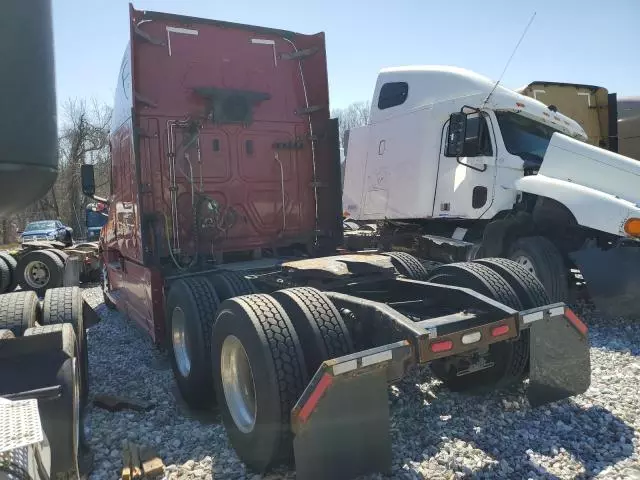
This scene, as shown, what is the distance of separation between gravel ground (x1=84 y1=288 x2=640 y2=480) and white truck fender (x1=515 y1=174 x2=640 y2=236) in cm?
161

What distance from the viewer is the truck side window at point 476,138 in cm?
760

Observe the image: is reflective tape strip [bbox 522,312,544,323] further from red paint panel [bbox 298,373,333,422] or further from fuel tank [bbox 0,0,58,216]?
fuel tank [bbox 0,0,58,216]

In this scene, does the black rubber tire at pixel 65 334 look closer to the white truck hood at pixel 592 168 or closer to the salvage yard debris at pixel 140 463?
the salvage yard debris at pixel 140 463

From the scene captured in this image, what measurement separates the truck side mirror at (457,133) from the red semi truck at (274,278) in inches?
84.2

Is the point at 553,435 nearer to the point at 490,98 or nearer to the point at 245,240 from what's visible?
the point at 245,240

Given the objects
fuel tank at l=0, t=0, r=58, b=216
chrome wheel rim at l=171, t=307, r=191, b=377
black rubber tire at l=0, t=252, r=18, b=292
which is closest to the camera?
fuel tank at l=0, t=0, r=58, b=216

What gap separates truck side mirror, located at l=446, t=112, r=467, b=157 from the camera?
7.60 metres

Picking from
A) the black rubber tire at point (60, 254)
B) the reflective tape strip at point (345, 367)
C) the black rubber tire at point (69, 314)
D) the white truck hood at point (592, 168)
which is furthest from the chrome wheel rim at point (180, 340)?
the black rubber tire at point (60, 254)

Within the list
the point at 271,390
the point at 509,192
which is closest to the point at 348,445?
the point at 271,390

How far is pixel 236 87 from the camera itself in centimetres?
628

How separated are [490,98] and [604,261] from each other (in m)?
2.79

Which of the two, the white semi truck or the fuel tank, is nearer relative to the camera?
the fuel tank

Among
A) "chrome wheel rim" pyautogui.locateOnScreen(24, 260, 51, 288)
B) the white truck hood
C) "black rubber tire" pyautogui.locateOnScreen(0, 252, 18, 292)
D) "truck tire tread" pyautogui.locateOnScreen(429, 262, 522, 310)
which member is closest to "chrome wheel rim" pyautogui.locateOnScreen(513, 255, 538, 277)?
the white truck hood

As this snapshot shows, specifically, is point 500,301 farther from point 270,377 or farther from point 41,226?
point 41,226
